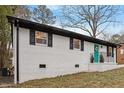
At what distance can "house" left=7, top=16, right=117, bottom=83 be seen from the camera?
18172 mm

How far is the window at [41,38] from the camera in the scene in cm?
1991

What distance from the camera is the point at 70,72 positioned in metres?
22.9

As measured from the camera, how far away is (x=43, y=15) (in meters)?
35.6

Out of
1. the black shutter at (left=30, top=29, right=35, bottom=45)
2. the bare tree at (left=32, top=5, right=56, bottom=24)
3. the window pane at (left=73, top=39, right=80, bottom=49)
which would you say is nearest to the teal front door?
the window pane at (left=73, top=39, right=80, bottom=49)

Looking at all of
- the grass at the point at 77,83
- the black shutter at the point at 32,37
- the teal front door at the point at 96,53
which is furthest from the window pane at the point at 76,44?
the grass at the point at 77,83

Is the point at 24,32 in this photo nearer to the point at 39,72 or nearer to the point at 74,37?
the point at 39,72

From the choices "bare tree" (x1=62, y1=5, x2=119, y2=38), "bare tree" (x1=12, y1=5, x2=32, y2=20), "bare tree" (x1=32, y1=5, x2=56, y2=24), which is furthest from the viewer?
"bare tree" (x1=62, y1=5, x2=119, y2=38)

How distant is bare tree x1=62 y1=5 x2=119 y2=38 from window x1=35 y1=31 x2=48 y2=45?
1826 centimetres

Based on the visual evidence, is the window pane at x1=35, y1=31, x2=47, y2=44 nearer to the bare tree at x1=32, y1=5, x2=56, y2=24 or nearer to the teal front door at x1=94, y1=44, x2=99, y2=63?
the teal front door at x1=94, y1=44, x2=99, y2=63

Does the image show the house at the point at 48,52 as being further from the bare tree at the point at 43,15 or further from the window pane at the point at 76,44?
the bare tree at the point at 43,15

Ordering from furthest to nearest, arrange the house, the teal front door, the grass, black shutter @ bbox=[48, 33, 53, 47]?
the teal front door
black shutter @ bbox=[48, 33, 53, 47]
the house
the grass

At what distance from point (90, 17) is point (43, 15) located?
293 inches

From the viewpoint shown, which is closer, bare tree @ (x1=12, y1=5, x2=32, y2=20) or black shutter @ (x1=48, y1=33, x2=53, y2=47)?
black shutter @ (x1=48, y1=33, x2=53, y2=47)
